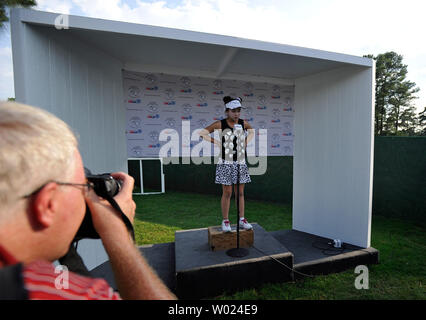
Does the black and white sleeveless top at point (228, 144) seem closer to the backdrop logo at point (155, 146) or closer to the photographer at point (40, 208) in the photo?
the backdrop logo at point (155, 146)

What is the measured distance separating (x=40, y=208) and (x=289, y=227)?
4443 millimetres

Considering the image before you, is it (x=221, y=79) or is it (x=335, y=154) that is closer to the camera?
(x=335, y=154)

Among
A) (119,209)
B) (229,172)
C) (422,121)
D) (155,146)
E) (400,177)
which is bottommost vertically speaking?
(400,177)

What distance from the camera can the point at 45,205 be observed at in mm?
520

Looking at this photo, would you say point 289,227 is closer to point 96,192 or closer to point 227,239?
point 227,239

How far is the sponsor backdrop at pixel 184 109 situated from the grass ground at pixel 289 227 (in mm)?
1660

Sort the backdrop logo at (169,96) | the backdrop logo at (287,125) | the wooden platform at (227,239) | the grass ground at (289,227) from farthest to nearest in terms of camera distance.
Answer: the backdrop logo at (287,125) < the backdrop logo at (169,96) < the wooden platform at (227,239) < the grass ground at (289,227)

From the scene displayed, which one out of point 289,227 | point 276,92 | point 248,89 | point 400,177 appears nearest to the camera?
point 248,89

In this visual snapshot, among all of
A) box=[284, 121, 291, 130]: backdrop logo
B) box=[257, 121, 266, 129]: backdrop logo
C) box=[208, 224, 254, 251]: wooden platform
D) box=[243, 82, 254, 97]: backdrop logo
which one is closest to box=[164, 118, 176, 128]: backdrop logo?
box=[243, 82, 254, 97]: backdrop logo

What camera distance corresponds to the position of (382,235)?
394 cm

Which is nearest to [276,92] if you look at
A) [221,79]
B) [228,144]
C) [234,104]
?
[221,79]

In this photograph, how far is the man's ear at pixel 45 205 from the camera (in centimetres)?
51

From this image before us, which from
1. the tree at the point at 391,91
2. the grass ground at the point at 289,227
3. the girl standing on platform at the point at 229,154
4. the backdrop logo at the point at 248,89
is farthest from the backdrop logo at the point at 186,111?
the tree at the point at 391,91
